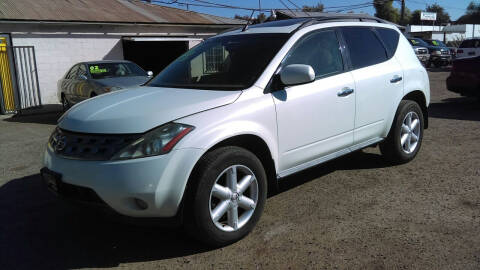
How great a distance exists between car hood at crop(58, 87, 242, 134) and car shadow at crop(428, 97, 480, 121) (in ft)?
23.1

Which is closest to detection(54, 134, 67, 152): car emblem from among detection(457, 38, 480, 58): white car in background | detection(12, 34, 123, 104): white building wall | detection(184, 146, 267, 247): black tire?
detection(184, 146, 267, 247): black tire

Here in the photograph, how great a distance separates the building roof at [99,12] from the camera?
13307 millimetres

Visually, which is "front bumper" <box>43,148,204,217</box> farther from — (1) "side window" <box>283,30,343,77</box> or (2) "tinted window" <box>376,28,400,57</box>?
(2) "tinted window" <box>376,28,400,57</box>

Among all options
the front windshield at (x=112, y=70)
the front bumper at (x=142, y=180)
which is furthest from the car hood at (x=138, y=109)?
the front windshield at (x=112, y=70)

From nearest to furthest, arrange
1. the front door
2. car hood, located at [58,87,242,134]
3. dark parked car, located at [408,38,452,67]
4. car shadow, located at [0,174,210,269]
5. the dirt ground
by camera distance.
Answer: car hood, located at [58,87,242,134] → the dirt ground → car shadow, located at [0,174,210,269] → the front door → dark parked car, located at [408,38,452,67]

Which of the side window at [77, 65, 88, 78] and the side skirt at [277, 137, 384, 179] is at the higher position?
the side window at [77, 65, 88, 78]

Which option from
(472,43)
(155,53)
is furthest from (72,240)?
(472,43)

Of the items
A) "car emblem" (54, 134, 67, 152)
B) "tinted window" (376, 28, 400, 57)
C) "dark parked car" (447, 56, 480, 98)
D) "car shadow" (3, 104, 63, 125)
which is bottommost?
"car shadow" (3, 104, 63, 125)

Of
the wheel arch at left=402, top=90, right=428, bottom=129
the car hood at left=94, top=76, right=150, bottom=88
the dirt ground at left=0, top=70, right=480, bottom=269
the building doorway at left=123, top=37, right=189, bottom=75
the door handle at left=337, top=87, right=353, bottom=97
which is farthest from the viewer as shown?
the building doorway at left=123, top=37, right=189, bottom=75

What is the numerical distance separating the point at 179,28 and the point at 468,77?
1064 centimetres

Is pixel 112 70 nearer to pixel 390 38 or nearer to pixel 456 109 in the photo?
pixel 390 38

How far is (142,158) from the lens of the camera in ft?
9.43

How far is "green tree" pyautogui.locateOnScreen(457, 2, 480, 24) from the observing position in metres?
82.1

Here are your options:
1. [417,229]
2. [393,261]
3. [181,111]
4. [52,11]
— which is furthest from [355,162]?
[52,11]
